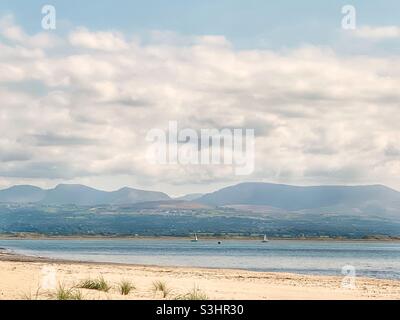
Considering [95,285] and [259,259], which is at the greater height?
[95,285]

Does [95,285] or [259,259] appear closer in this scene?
[95,285]

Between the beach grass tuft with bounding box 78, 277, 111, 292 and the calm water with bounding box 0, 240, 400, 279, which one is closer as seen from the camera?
the beach grass tuft with bounding box 78, 277, 111, 292

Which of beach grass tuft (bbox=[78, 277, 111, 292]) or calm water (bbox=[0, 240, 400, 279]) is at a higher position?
beach grass tuft (bbox=[78, 277, 111, 292])

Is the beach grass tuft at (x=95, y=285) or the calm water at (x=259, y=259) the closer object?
the beach grass tuft at (x=95, y=285)

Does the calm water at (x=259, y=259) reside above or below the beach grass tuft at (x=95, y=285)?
below
